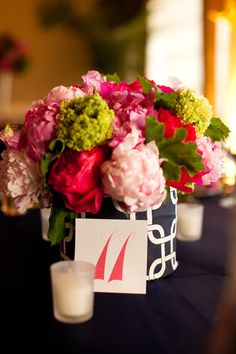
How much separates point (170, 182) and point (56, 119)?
24 centimetres

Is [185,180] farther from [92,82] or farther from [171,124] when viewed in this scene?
[92,82]

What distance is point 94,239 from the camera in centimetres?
93

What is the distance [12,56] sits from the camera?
4.50 metres

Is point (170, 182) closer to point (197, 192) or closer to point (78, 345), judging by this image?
point (78, 345)

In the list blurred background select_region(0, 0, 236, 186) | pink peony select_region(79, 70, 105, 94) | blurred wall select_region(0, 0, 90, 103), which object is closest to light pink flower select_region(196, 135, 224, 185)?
pink peony select_region(79, 70, 105, 94)

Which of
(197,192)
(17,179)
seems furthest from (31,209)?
(17,179)

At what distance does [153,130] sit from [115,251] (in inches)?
10.0

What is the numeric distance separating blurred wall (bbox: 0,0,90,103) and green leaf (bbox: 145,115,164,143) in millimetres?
5037

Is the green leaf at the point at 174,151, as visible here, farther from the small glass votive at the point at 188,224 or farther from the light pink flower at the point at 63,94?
the small glass votive at the point at 188,224

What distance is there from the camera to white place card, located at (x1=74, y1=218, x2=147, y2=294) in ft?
3.04

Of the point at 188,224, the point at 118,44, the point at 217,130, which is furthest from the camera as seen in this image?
the point at 118,44

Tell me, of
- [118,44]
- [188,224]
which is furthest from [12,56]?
[188,224]

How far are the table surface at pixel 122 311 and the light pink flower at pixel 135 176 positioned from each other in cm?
20

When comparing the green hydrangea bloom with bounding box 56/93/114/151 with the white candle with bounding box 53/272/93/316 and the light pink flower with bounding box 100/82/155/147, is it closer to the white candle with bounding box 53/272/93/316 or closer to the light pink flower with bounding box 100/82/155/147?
the light pink flower with bounding box 100/82/155/147
